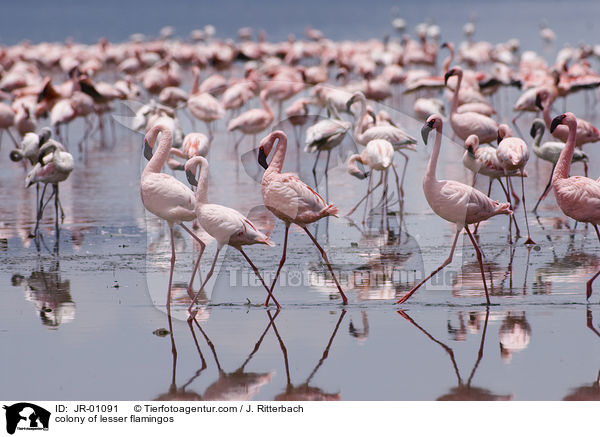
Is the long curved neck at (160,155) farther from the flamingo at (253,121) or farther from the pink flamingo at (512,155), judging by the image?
the flamingo at (253,121)

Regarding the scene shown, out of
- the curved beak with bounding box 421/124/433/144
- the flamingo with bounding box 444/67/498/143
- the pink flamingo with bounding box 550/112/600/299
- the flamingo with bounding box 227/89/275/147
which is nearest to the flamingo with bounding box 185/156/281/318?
the curved beak with bounding box 421/124/433/144

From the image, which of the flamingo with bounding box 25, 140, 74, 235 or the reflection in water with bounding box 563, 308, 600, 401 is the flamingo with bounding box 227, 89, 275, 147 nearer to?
the flamingo with bounding box 25, 140, 74, 235

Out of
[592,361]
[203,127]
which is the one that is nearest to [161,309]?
[592,361]

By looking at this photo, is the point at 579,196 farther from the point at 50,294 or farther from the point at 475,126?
the point at 475,126

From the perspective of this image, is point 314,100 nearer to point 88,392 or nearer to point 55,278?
point 55,278

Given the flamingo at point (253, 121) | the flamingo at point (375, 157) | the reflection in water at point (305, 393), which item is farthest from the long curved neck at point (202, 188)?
the flamingo at point (253, 121)

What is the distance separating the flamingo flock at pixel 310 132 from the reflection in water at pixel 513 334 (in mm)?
433

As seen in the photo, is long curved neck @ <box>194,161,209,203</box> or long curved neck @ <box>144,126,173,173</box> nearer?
long curved neck @ <box>194,161,209,203</box>

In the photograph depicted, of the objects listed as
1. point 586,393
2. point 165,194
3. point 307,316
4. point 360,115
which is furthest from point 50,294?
point 360,115

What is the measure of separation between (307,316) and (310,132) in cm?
390

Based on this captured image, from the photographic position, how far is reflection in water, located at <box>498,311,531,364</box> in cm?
521

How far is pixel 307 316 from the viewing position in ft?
19.8

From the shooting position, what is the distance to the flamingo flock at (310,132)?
21.1ft

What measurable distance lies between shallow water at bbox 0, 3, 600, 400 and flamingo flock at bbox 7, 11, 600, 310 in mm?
192
